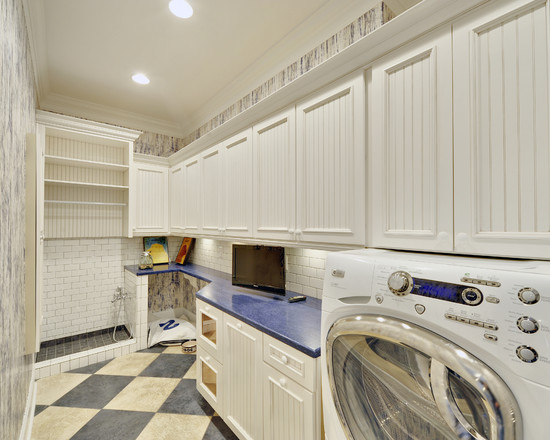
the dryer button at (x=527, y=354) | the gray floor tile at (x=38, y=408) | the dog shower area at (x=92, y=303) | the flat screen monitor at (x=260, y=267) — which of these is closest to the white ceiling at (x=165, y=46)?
the flat screen monitor at (x=260, y=267)

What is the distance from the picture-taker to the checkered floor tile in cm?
191

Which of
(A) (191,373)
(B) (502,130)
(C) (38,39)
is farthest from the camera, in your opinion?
(A) (191,373)

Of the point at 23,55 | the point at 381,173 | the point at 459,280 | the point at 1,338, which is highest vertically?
the point at 23,55

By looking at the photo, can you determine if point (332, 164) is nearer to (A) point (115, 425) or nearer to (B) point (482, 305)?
(B) point (482, 305)

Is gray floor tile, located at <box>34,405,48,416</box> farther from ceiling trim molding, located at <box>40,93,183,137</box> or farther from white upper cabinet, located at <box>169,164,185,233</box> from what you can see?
ceiling trim molding, located at <box>40,93,183,137</box>

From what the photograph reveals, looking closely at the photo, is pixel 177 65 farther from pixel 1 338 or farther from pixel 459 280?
pixel 459 280

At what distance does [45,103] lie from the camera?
307cm

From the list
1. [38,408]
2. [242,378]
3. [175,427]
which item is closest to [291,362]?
[242,378]

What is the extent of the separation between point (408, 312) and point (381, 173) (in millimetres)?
682

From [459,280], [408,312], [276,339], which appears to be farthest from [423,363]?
[276,339]

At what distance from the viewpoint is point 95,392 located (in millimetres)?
2363

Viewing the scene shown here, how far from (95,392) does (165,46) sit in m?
2.97

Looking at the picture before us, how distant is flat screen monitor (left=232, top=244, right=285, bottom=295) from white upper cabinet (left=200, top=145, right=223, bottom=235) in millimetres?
396

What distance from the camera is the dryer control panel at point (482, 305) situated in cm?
62
